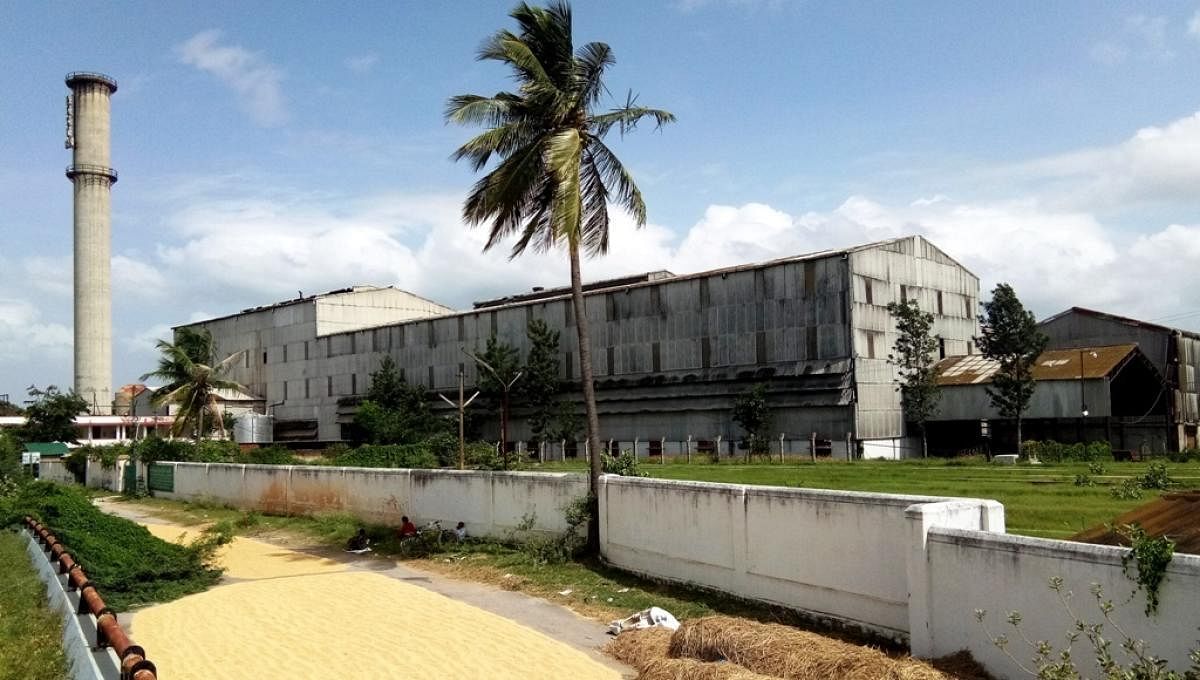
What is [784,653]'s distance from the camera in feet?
31.3

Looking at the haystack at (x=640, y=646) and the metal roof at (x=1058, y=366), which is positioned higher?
the metal roof at (x=1058, y=366)

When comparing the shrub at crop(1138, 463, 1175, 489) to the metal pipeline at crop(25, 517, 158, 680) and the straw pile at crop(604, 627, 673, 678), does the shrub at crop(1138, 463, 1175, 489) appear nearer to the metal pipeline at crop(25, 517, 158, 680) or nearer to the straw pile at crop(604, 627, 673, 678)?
the straw pile at crop(604, 627, 673, 678)

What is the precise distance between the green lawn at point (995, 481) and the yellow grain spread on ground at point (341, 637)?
840cm

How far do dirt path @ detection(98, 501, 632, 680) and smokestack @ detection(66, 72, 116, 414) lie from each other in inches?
2649

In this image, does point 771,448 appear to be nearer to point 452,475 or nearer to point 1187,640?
point 452,475

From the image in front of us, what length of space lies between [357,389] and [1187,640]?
62155 millimetres

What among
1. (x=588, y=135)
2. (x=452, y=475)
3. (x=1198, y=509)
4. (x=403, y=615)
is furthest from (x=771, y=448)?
(x=1198, y=509)

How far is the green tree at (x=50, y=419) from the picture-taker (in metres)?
66.9

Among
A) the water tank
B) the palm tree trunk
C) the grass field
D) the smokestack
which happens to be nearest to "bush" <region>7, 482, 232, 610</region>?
the grass field

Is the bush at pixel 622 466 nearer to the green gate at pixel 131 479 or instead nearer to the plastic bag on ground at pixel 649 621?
the plastic bag on ground at pixel 649 621

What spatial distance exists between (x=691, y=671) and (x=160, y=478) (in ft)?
120

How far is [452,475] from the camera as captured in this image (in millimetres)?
21547

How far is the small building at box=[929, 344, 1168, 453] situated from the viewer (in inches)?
1543

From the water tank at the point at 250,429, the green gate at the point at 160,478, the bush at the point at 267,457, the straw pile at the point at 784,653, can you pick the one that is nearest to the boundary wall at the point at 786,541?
the straw pile at the point at 784,653
